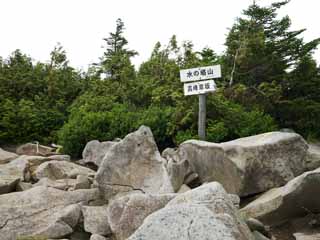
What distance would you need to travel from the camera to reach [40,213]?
19.6ft

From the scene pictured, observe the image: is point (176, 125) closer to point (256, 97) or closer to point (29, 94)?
point (256, 97)

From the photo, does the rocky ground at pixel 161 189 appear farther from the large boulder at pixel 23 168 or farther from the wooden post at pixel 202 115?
the wooden post at pixel 202 115

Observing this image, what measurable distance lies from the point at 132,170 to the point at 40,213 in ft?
5.40

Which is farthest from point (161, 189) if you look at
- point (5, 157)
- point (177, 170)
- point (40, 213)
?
point (5, 157)

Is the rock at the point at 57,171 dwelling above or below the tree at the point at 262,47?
below

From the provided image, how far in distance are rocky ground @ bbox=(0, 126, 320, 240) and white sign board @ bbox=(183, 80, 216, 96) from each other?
57.2 inches

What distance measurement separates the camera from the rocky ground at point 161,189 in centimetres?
518

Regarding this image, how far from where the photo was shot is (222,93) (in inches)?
465

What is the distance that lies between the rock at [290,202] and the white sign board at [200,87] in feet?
10.2

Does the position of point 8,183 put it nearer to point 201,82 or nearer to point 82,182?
point 82,182

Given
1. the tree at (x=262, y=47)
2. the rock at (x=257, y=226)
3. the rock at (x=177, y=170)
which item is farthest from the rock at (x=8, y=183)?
the tree at (x=262, y=47)

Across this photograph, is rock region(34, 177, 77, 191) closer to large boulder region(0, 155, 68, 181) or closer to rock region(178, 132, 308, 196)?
large boulder region(0, 155, 68, 181)

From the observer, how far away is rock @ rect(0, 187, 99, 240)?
5.58 m

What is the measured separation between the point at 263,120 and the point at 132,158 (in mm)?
4434
